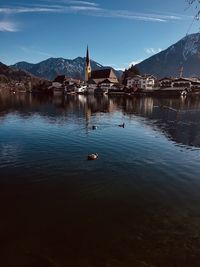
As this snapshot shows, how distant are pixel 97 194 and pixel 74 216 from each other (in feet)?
13.5

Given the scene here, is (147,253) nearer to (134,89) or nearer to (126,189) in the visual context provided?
(126,189)

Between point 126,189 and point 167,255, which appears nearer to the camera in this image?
point 167,255

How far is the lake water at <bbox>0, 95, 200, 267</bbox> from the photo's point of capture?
15555mm

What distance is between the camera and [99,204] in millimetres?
21516

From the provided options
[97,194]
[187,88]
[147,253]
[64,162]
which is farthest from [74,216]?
[187,88]

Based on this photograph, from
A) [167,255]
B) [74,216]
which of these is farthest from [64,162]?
[167,255]

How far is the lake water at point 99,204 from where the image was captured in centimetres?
1555

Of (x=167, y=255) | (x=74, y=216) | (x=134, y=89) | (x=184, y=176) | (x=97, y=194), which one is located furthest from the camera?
(x=134, y=89)

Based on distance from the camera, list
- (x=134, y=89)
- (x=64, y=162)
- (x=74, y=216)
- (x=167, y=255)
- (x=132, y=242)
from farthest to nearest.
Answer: (x=134, y=89)
(x=64, y=162)
(x=74, y=216)
(x=132, y=242)
(x=167, y=255)

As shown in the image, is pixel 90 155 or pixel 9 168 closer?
pixel 9 168

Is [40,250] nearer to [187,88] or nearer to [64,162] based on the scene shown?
[64,162]

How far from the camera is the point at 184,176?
1085 inches

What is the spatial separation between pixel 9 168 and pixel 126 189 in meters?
13.7

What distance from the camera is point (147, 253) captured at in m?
15.6
